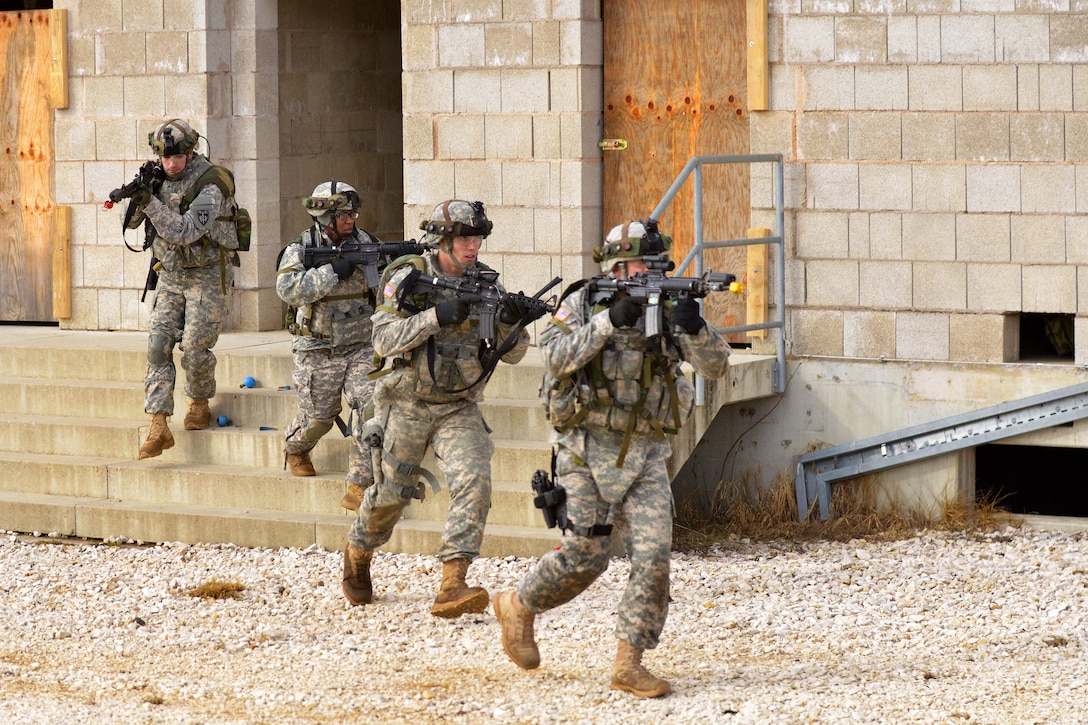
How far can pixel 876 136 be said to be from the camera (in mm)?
9508

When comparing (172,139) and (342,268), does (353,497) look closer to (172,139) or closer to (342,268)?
(342,268)

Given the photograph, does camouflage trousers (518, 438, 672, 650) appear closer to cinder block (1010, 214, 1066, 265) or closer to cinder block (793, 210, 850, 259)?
cinder block (793, 210, 850, 259)

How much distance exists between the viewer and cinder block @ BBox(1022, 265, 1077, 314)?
918cm

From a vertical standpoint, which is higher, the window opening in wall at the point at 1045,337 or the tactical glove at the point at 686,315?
the tactical glove at the point at 686,315

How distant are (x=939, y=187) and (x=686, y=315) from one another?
151 inches

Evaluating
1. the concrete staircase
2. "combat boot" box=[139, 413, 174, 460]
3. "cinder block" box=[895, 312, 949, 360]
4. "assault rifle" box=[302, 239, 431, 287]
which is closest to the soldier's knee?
"combat boot" box=[139, 413, 174, 460]

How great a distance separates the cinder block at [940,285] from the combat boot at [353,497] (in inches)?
130

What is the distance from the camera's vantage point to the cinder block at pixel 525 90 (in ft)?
34.0

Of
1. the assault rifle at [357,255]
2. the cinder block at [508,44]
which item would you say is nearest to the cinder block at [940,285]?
the cinder block at [508,44]

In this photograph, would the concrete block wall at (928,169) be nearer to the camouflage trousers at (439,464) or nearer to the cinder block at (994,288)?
the cinder block at (994,288)

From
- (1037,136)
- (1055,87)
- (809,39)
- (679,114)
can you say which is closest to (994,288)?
(1037,136)

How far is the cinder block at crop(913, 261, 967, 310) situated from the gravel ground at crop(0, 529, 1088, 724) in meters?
1.29

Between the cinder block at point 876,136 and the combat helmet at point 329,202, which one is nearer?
the combat helmet at point 329,202

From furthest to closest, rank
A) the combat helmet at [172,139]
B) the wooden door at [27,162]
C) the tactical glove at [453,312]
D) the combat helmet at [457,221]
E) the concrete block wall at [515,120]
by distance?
1. the wooden door at [27,162]
2. the concrete block wall at [515,120]
3. the combat helmet at [172,139]
4. the combat helmet at [457,221]
5. the tactical glove at [453,312]
